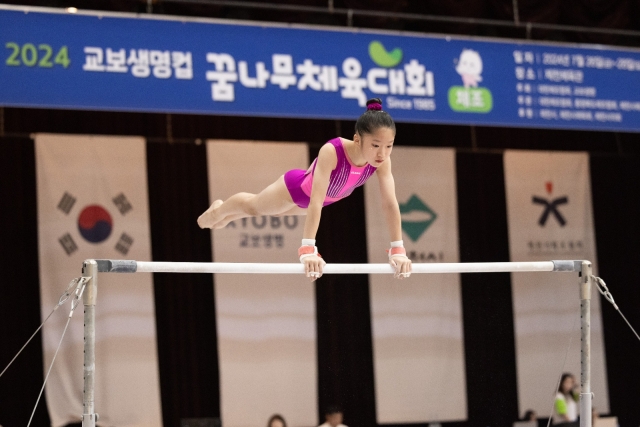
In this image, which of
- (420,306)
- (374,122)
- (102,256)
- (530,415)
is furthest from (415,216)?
(374,122)

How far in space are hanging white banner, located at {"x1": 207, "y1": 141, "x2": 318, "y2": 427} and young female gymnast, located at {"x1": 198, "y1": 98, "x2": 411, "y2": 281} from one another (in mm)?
3409

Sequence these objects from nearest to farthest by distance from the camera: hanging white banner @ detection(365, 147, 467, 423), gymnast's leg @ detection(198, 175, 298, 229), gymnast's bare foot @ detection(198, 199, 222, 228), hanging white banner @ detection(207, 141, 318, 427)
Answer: gymnast's leg @ detection(198, 175, 298, 229) < gymnast's bare foot @ detection(198, 199, 222, 228) < hanging white banner @ detection(207, 141, 318, 427) < hanging white banner @ detection(365, 147, 467, 423)

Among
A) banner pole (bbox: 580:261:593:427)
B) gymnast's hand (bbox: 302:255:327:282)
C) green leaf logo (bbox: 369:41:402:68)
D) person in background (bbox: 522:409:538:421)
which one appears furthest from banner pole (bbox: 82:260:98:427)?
person in background (bbox: 522:409:538:421)

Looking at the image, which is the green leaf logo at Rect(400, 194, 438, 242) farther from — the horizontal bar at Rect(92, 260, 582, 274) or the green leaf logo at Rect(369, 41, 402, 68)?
the horizontal bar at Rect(92, 260, 582, 274)

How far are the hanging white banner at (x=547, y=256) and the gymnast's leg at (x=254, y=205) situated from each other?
491 centimetres

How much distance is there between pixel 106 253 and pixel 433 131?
12.9ft

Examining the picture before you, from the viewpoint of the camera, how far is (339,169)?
4312 mm

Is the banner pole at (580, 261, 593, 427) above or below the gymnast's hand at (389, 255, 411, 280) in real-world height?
below

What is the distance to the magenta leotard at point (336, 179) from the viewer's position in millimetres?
4301

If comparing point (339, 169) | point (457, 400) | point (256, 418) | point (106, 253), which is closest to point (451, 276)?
point (457, 400)

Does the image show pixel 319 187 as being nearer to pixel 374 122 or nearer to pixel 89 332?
pixel 374 122

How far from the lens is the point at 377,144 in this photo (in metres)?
4.06

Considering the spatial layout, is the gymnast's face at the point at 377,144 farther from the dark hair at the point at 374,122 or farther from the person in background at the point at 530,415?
the person in background at the point at 530,415

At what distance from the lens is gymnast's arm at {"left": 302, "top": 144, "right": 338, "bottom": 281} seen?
4066 millimetres
